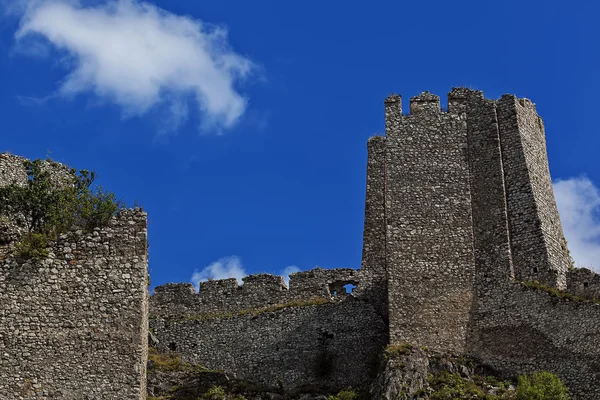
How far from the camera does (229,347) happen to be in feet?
153

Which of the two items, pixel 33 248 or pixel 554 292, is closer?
pixel 33 248

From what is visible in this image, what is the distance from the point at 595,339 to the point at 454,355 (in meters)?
4.97

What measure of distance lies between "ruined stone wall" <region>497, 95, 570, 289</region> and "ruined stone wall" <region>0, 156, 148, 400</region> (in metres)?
16.4

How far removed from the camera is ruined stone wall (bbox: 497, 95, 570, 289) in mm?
43750

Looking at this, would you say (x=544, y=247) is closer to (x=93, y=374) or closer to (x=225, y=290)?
(x=225, y=290)

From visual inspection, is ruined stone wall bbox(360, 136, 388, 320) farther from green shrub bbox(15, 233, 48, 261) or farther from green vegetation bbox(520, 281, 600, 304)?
green shrub bbox(15, 233, 48, 261)

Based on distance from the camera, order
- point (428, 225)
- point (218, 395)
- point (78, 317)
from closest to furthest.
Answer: point (78, 317) < point (218, 395) < point (428, 225)

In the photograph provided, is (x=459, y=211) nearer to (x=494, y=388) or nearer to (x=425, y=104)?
(x=425, y=104)

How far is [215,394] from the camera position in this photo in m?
39.8

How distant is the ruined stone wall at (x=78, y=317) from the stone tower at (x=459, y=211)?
13.0m

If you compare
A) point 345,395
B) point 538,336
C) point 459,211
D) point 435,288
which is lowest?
point 345,395

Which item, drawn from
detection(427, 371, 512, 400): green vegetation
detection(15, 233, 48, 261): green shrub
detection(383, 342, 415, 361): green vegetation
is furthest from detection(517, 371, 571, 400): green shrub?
detection(15, 233, 48, 261): green shrub

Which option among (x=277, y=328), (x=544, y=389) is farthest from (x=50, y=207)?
(x=544, y=389)

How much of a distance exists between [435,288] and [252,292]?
879 centimetres
